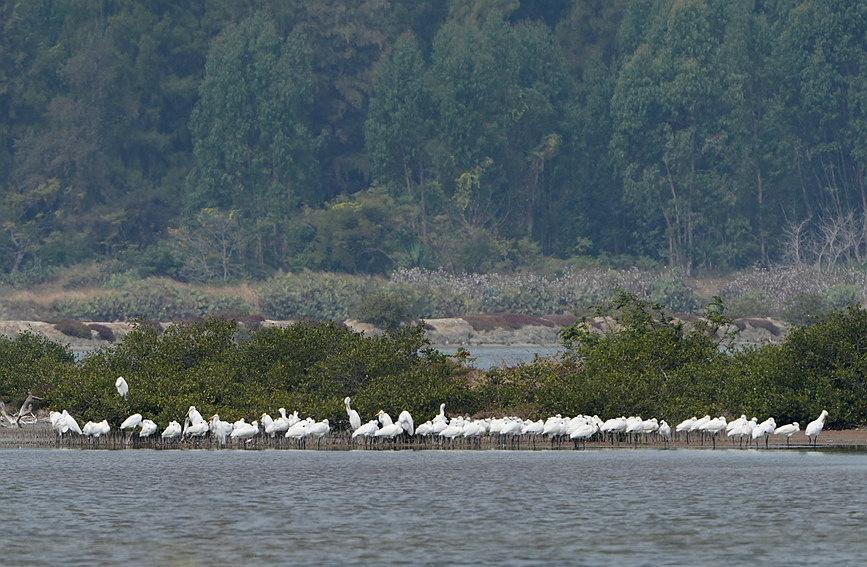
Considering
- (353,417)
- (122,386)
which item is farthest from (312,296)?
(353,417)

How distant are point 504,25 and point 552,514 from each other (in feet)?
348

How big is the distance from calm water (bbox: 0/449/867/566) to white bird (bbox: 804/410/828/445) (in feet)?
3.02

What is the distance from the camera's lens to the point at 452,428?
4381 cm

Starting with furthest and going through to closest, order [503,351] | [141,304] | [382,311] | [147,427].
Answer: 1. [141,304]
2. [382,311]
3. [503,351]
4. [147,427]

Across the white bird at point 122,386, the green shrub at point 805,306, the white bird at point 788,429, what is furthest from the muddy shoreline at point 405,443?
the green shrub at point 805,306

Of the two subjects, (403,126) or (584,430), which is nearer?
(584,430)

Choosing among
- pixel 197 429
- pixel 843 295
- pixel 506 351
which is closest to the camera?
pixel 197 429

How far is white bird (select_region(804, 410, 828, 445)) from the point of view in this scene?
42219 mm

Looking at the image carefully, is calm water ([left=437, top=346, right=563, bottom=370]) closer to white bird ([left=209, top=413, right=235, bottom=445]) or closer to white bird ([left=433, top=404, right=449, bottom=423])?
white bird ([left=433, top=404, right=449, bottom=423])

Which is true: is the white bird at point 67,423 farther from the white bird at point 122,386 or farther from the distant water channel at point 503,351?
the distant water channel at point 503,351

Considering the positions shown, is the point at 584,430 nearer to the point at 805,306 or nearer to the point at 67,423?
the point at 67,423

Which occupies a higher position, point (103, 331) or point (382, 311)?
point (382, 311)

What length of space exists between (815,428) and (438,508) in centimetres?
1410

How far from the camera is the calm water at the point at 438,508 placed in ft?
86.0
